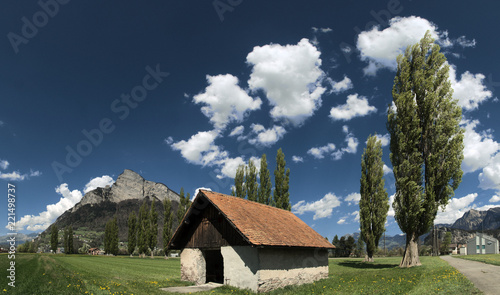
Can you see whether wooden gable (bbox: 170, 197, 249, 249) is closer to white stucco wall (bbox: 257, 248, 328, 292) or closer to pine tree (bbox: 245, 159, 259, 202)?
white stucco wall (bbox: 257, 248, 328, 292)

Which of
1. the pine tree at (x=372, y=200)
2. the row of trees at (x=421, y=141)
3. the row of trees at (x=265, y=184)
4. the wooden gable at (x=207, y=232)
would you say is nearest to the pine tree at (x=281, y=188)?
the row of trees at (x=265, y=184)

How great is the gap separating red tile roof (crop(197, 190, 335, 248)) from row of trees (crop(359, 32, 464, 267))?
9899mm

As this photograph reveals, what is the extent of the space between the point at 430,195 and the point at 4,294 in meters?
30.2

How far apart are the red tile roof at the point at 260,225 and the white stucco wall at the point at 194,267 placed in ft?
13.9

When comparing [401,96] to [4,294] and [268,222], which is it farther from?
[4,294]

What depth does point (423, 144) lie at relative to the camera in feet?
86.8

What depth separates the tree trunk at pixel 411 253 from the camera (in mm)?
24906

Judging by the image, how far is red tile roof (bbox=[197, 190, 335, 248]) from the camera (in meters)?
15.8

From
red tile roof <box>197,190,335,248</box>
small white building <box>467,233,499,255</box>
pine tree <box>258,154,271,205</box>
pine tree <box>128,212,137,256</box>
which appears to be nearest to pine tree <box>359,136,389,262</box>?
pine tree <box>258,154,271,205</box>

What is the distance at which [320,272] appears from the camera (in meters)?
20.3

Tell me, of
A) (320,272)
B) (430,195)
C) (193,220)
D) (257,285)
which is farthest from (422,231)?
(193,220)

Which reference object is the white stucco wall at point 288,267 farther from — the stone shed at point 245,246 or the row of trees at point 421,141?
the row of trees at point 421,141

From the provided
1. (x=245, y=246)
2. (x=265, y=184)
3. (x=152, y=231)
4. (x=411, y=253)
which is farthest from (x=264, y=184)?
(x=152, y=231)

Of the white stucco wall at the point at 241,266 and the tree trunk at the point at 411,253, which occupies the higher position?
the white stucco wall at the point at 241,266
